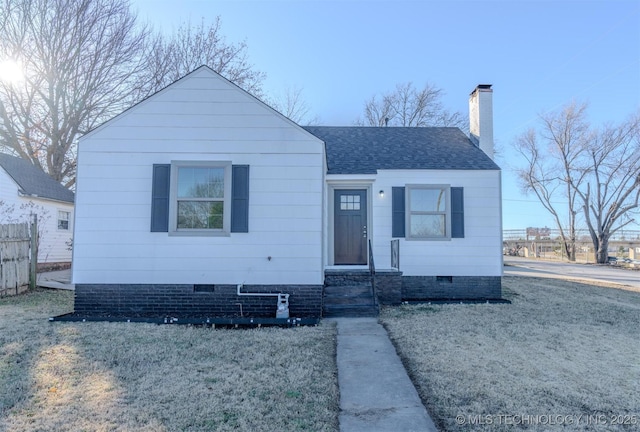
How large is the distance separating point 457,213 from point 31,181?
15.6m

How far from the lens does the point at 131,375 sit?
356 cm

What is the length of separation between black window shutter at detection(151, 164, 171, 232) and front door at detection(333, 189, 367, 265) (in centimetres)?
393

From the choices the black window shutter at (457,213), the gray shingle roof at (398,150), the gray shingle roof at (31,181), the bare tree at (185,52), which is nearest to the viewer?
the black window shutter at (457,213)

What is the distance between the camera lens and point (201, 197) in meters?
6.29

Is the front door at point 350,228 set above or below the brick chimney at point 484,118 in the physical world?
below

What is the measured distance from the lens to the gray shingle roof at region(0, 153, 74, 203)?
43.7 ft

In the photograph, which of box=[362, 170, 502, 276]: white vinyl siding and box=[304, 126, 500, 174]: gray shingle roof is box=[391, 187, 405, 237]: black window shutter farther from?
box=[304, 126, 500, 174]: gray shingle roof

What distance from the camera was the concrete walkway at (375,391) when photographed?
2.69 meters

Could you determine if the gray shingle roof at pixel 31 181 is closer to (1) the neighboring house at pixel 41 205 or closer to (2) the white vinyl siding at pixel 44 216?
(1) the neighboring house at pixel 41 205

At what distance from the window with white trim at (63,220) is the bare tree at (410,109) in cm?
1788

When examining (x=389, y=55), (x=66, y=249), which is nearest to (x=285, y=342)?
(x=389, y=55)

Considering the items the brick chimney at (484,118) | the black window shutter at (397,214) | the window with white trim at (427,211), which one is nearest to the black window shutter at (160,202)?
the black window shutter at (397,214)

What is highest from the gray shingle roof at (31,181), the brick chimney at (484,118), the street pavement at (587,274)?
the brick chimney at (484,118)

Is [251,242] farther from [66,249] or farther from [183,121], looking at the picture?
[66,249]
